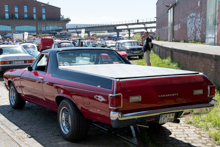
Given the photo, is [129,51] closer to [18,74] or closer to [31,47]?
[31,47]

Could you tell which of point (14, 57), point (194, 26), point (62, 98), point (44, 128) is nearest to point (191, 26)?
point (194, 26)

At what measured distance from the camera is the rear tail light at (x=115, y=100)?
3.93m

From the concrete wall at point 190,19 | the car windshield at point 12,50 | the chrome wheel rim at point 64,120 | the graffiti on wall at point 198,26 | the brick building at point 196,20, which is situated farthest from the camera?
the graffiti on wall at point 198,26

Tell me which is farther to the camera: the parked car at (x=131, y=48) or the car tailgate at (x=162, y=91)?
the parked car at (x=131, y=48)

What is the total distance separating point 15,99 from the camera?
24.2 ft

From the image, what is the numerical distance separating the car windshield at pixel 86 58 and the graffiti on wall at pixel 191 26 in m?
22.0

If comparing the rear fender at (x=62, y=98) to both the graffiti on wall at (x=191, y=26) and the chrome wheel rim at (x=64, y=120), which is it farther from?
the graffiti on wall at (x=191, y=26)

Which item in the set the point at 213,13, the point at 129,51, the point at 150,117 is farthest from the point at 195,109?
the point at 129,51

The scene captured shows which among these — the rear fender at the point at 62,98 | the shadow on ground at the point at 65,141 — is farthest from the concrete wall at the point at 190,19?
the rear fender at the point at 62,98

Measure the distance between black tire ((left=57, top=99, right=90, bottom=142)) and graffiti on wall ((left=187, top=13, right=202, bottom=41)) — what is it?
70.1 feet

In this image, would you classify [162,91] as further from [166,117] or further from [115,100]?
[115,100]

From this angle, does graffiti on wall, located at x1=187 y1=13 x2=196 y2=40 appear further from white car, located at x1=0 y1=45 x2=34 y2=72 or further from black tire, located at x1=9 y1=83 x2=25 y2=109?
black tire, located at x1=9 y1=83 x2=25 y2=109

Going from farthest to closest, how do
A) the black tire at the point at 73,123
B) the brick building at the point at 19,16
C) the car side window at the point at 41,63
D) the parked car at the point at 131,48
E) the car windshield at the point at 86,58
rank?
the brick building at the point at 19,16, the parked car at the point at 131,48, the car side window at the point at 41,63, the car windshield at the point at 86,58, the black tire at the point at 73,123

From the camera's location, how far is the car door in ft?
19.4
